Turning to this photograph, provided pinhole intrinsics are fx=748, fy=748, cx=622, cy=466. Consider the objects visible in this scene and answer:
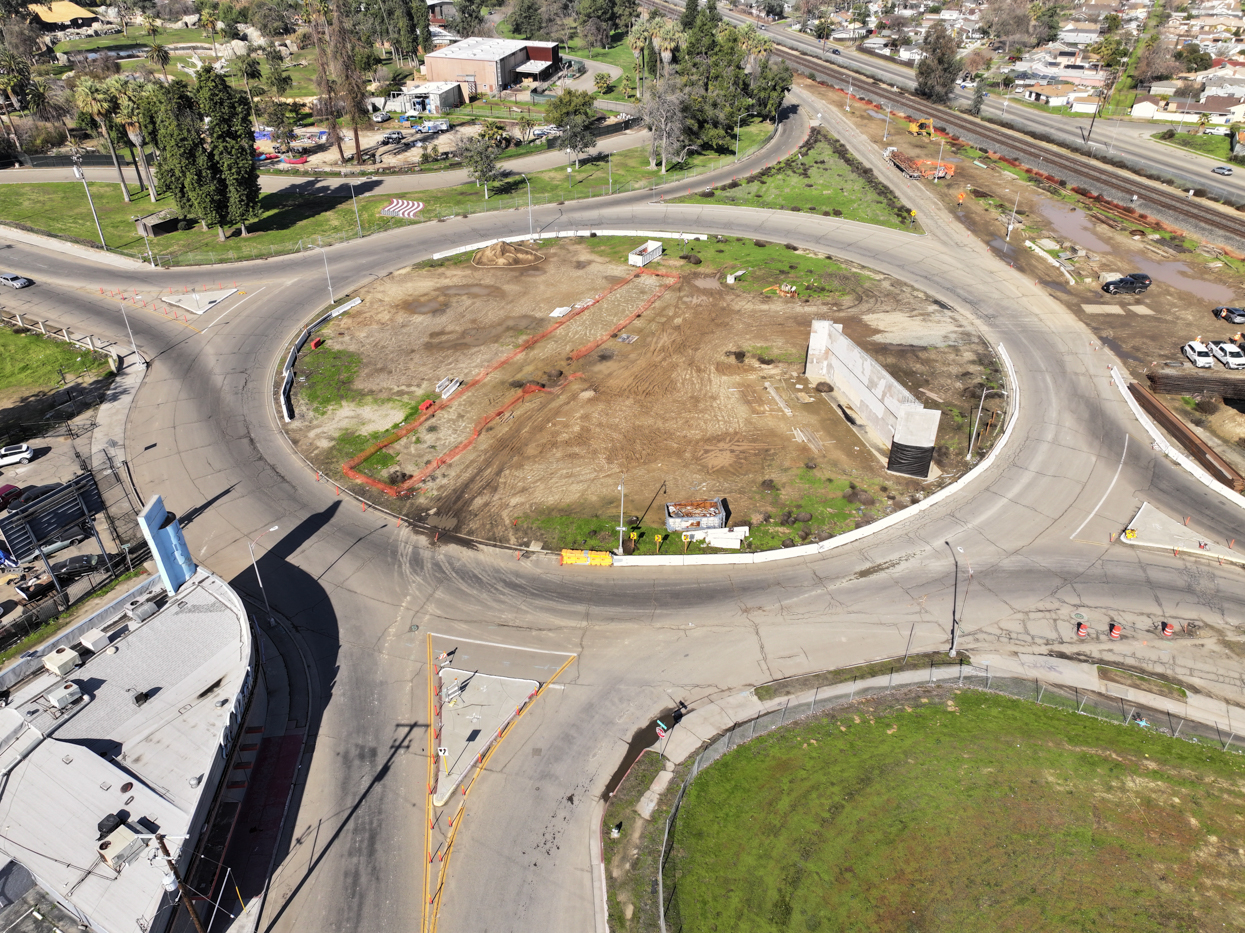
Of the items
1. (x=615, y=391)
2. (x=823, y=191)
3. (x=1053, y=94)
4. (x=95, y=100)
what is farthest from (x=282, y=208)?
(x=1053, y=94)

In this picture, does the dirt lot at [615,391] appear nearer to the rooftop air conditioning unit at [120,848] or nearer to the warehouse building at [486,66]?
the rooftop air conditioning unit at [120,848]

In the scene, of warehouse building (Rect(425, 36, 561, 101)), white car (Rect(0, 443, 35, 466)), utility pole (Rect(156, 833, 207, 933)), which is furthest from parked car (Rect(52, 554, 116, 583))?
warehouse building (Rect(425, 36, 561, 101))

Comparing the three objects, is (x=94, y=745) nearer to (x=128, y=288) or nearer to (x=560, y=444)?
(x=560, y=444)

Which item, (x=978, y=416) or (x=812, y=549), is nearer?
(x=812, y=549)

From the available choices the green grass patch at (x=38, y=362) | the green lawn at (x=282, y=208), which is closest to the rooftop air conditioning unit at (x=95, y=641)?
the green grass patch at (x=38, y=362)

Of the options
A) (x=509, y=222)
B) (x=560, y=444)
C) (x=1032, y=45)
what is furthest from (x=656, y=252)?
(x=1032, y=45)

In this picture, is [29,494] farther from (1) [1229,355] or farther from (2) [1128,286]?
(2) [1128,286]
